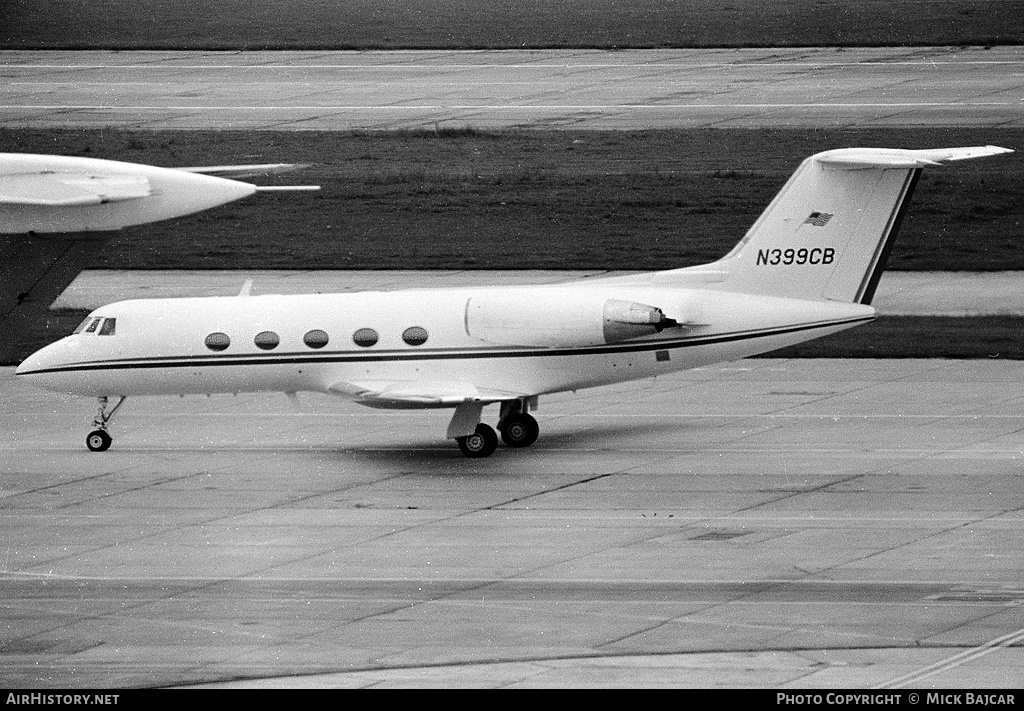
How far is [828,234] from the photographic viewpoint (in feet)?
101

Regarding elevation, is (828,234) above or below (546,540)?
above

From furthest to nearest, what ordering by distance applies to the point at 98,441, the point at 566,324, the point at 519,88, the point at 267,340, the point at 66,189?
the point at 519,88
the point at 98,441
the point at 267,340
the point at 566,324
the point at 66,189

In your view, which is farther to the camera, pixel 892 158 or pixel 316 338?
pixel 316 338

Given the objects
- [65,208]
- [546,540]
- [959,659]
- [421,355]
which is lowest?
[546,540]

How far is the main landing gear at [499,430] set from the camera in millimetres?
30406

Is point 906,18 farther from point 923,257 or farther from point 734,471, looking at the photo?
point 734,471

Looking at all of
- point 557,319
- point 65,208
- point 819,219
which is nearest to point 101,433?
point 557,319

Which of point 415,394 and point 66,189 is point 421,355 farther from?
point 66,189

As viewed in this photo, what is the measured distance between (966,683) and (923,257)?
3156 centimetres

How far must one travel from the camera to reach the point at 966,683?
18266mm

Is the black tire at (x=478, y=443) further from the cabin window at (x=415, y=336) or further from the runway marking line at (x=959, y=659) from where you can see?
the runway marking line at (x=959, y=659)

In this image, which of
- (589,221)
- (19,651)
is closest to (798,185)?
(19,651)

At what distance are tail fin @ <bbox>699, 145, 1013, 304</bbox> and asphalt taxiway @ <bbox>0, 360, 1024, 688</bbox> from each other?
2703mm

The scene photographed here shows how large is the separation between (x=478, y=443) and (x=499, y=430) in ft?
4.14
